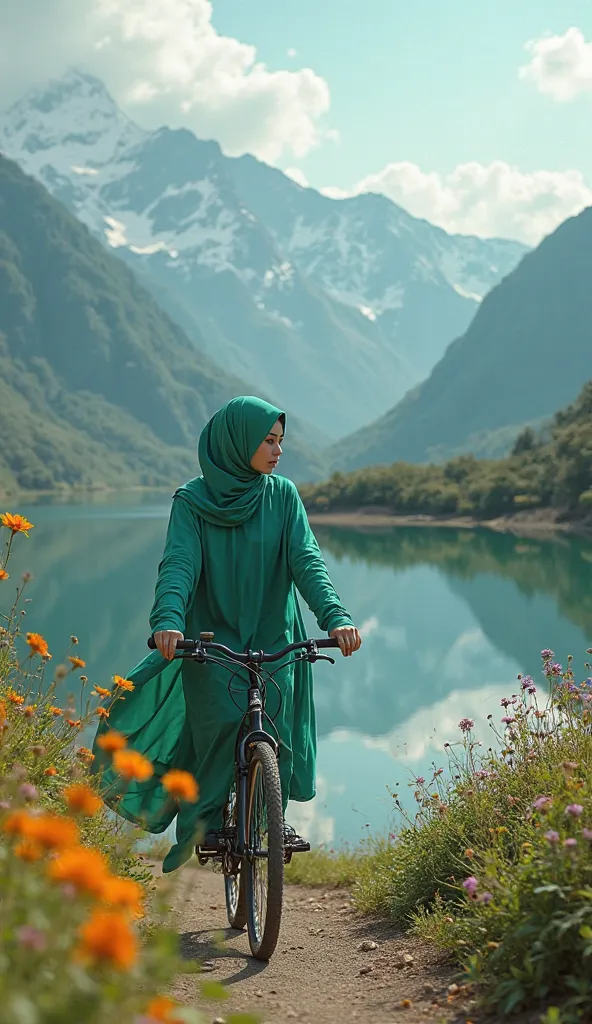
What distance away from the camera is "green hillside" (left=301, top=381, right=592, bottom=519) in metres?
63.7

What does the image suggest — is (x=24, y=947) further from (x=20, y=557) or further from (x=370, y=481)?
(x=370, y=481)

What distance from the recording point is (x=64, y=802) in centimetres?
398

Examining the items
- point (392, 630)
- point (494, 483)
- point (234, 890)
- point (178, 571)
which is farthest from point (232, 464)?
point (494, 483)

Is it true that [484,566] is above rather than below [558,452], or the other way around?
below

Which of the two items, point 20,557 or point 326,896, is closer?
point 326,896

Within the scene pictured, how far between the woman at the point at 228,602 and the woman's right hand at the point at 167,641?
31 centimetres

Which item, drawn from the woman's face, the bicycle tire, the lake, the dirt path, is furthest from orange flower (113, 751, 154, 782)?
the lake

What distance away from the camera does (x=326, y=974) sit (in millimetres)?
4367

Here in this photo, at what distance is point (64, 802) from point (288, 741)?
1.14 metres

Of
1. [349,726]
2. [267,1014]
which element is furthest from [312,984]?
[349,726]

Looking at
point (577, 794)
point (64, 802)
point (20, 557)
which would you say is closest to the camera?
point (577, 794)

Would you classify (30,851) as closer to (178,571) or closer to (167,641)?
(167,641)

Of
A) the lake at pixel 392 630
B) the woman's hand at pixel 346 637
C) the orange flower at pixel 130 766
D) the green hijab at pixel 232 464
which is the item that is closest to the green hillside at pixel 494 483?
the lake at pixel 392 630

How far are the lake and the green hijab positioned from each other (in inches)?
63.9
